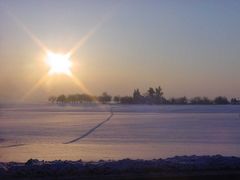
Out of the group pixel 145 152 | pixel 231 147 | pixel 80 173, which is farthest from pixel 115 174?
pixel 231 147

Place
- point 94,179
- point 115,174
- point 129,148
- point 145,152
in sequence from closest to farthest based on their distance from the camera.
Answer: point 94,179 → point 115,174 → point 145,152 → point 129,148

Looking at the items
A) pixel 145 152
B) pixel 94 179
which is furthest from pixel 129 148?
pixel 94 179

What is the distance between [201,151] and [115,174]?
7.51 metres

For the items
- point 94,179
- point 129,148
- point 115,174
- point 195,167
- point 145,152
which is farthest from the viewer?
point 129,148

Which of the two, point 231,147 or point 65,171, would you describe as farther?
point 231,147

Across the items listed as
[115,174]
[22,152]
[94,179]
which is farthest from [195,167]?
[22,152]

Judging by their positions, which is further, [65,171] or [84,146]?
[84,146]

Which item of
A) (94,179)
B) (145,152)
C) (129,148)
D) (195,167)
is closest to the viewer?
(94,179)

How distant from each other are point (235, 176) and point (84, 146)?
31.7ft

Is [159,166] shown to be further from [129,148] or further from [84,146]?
[84,146]

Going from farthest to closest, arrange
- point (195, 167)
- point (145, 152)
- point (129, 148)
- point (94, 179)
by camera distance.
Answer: point (129, 148) < point (145, 152) < point (195, 167) < point (94, 179)

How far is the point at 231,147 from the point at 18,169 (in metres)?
9.85

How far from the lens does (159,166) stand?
8500 millimetres

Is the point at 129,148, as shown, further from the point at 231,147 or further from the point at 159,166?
the point at 159,166
